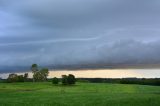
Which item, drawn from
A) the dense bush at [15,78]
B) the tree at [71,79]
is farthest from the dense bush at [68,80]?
the dense bush at [15,78]

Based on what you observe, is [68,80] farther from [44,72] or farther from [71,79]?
[44,72]

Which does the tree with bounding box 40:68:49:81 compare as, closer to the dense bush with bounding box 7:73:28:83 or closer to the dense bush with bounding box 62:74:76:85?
the dense bush with bounding box 7:73:28:83

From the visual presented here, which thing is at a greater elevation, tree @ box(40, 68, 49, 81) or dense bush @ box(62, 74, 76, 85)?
tree @ box(40, 68, 49, 81)

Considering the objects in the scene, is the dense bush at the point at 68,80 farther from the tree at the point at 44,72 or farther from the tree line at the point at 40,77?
the tree at the point at 44,72

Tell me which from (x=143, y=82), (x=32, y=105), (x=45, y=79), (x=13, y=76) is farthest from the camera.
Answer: (x=45, y=79)

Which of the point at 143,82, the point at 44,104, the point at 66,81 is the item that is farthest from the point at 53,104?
the point at 143,82

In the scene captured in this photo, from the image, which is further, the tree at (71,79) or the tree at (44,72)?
the tree at (44,72)

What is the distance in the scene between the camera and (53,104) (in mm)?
52219

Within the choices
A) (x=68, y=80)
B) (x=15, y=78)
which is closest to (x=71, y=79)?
(x=68, y=80)

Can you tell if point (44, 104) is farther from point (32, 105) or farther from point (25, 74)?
point (25, 74)

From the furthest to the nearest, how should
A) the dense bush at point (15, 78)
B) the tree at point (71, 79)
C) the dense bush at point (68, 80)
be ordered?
the dense bush at point (15, 78), the tree at point (71, 79), the dense bush at point (68, 80)

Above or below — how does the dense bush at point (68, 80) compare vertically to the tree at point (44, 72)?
below

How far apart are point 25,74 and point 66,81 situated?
57377mm

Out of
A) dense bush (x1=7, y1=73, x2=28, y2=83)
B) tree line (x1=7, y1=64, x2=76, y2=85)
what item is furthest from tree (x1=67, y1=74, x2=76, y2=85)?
dense bush (x1=7, y1=73, x2=28, y2=83)
